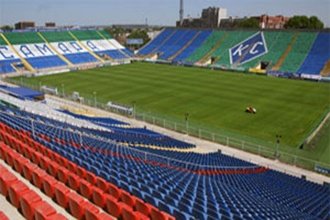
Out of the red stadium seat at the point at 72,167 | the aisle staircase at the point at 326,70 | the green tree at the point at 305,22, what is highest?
the green tree at the point at 305,22

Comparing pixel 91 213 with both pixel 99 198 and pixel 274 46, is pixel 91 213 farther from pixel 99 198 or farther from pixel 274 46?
pixel 274 46

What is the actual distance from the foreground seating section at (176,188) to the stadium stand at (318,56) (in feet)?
164

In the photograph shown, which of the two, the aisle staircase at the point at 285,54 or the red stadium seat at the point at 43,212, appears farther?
the aisle staircase at the point at 285,54

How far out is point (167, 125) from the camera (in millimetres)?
35062

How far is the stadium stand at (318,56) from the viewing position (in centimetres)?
6506

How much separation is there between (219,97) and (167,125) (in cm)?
1465

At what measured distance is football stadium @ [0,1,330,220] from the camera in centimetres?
948

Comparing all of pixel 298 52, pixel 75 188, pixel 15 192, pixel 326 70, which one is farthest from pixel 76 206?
pixel 298 52

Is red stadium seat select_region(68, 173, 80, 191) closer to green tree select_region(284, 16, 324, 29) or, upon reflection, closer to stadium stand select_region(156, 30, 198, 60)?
stadium stand select_region(156, 30, 198, 60)

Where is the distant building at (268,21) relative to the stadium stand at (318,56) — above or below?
above

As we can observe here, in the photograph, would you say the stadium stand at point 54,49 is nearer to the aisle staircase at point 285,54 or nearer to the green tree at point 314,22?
the aisle staircase at point 285,54

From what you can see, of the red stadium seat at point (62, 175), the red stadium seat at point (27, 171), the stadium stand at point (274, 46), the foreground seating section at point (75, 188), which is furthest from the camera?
the stadium stand at point (274, 46)

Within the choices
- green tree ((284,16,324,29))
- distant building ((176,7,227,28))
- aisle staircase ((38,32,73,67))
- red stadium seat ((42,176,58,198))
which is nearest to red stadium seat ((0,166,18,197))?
red stadium seat ((42,176,58,198))

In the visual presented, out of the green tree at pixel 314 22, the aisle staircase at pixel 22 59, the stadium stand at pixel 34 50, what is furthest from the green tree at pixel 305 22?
the aisle staircase at pixel 22 59
